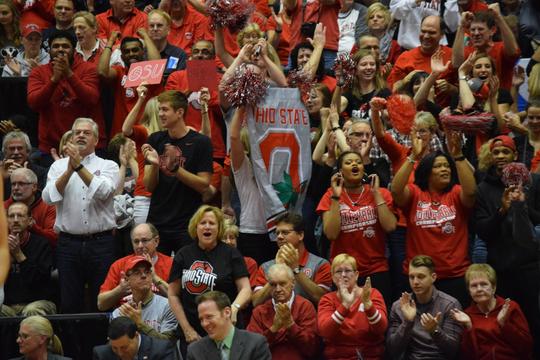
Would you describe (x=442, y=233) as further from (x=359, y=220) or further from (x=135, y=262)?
(x=135, y=262)

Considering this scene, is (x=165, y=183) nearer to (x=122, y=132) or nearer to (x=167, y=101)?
(x=167, y=101)

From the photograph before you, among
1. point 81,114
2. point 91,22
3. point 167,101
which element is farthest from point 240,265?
point 91,22

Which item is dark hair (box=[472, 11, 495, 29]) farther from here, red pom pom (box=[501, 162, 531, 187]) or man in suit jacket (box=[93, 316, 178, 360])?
man in suit jacket (box=[93, 316, 178, 360])

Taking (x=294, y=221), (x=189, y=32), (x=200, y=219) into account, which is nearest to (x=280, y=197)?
(x=294, y=221)

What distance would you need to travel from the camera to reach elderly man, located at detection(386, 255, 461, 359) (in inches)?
367

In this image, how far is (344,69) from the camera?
1144cm

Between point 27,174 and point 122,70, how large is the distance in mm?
2062

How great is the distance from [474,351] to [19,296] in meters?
3.96

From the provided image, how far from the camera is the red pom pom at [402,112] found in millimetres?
10875

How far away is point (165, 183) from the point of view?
10531 mm

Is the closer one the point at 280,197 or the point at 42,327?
the point at 42,327

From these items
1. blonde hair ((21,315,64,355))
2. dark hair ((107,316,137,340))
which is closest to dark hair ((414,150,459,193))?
dark hair ((107,316,137,340))

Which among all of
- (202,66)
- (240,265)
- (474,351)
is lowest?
(474,351)

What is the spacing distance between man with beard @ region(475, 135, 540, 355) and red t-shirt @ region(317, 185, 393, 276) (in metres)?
0.83
